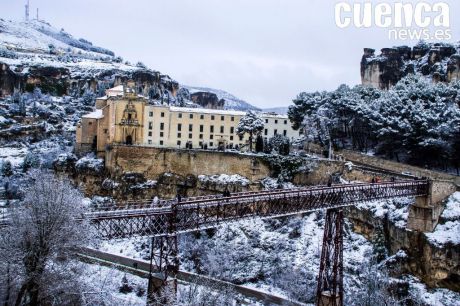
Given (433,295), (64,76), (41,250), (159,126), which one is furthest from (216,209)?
(64,76)

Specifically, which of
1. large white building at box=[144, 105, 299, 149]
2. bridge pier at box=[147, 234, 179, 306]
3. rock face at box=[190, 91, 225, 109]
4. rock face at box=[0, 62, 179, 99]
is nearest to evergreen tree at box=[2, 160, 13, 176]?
large white building at box=[144, 105, 299, 149]

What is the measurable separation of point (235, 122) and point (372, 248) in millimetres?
29620

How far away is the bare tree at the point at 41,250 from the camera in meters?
17.8

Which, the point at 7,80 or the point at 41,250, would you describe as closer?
the point at 41,250

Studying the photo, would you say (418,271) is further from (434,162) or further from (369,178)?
(434,162)

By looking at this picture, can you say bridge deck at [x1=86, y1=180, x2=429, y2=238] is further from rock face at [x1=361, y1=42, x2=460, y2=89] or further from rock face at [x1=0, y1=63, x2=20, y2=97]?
rock face at [x1=0, y1=63, x2=20, y2=97]

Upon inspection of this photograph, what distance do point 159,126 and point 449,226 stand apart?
120 ft

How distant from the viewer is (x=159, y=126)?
6206 centimetres

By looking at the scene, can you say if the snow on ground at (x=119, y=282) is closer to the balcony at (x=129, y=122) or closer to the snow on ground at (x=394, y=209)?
the snow on ground at (x=394, y=209)

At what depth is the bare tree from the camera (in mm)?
17828

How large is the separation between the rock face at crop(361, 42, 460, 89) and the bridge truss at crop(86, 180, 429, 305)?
113ft

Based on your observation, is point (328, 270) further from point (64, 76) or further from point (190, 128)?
point (64, 76)

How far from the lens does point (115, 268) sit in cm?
3791

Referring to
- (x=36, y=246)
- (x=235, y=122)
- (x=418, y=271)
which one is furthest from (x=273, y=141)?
(x=36, y=246)
